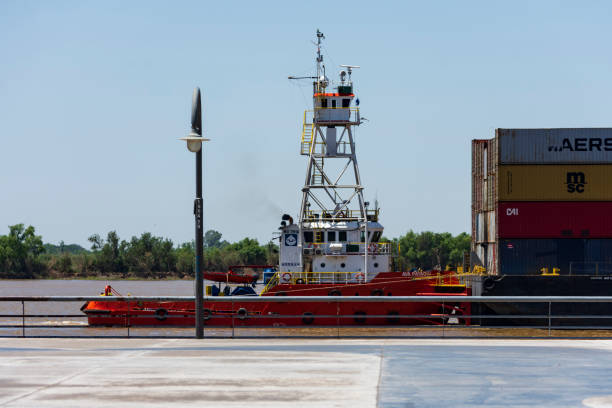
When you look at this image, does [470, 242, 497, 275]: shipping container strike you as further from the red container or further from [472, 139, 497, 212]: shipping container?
[472, 139, 497, 212]: shipping container

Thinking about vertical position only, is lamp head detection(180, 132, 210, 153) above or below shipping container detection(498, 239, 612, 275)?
above

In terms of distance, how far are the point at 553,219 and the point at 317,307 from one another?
36.5ft

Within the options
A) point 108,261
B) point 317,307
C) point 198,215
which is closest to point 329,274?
point 317,307

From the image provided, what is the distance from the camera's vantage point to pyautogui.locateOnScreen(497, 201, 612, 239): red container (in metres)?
37.8

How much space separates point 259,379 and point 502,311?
25414 millimetres

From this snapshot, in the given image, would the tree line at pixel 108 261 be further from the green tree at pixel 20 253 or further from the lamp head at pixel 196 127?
the lamp head at pixel 196 127

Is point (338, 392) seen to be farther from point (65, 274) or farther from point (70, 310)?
point (65, 274)

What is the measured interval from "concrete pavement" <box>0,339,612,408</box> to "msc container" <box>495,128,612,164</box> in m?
21.8

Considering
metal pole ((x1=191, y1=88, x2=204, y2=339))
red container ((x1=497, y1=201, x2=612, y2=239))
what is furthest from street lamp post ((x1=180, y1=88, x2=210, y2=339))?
red container ((x1=497, y1=201, x2=612, y2=239))

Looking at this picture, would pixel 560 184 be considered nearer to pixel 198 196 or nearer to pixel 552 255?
pixel 552 255

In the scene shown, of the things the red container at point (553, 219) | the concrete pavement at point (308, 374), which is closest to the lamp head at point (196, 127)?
the concrete pavement at point (308, 374)

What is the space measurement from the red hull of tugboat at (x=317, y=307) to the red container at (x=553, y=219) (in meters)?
3.57

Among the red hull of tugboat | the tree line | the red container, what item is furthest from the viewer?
the tree line

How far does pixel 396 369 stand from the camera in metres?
12.9
